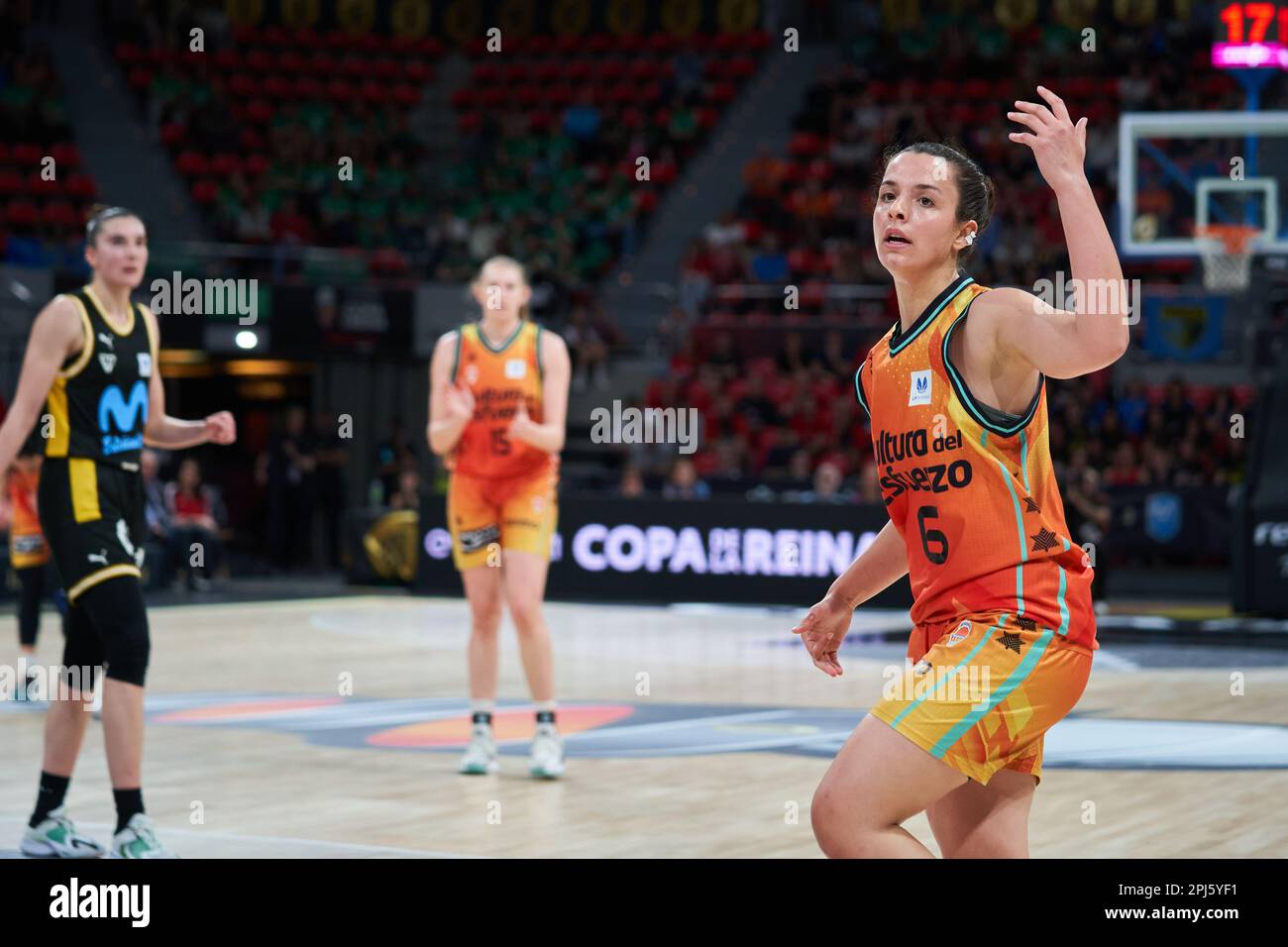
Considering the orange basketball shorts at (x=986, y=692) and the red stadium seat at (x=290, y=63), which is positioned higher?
the red stadium seat at (x=290, y=63)

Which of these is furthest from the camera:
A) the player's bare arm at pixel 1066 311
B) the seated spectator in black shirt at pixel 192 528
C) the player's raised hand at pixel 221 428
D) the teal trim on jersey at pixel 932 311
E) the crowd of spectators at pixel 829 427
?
the crowd of spectators at pixel 829 427

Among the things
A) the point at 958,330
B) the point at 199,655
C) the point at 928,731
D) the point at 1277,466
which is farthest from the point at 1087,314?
the point at 1277,466

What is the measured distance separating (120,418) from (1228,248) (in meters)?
12.7

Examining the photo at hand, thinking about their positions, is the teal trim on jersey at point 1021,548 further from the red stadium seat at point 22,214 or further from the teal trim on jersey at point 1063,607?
the red stadium seat at point 22,214

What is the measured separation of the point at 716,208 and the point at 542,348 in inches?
731

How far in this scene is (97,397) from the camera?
6.10m

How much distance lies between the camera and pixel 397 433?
22.1m

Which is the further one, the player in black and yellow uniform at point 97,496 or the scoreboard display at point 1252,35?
the scoreboard display at point 1252,35

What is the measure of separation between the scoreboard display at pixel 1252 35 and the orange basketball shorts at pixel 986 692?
14946mm

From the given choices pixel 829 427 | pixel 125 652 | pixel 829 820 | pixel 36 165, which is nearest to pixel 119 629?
pixel 125 652

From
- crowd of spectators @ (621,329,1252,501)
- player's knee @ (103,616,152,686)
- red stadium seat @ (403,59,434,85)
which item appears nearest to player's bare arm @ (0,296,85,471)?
player's knee @ (103,616,152,686)

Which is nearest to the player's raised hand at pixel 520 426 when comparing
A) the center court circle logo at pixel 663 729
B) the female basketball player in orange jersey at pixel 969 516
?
the center court circle logo at pixel 663 729

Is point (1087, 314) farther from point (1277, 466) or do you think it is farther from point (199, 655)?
point (1277, 466)

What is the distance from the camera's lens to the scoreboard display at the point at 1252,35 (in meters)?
17.3
